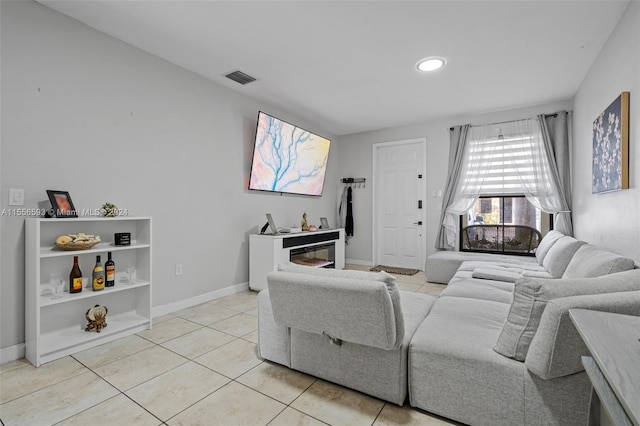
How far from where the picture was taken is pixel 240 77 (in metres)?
3.43

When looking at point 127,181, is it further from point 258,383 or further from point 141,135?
point 258,383

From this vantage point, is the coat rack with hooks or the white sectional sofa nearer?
the white sectional sofa

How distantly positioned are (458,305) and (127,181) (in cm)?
302

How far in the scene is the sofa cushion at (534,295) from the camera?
49.9 inches

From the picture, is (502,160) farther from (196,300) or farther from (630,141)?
(196,300)

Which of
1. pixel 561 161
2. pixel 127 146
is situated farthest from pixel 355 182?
pixel 127 146

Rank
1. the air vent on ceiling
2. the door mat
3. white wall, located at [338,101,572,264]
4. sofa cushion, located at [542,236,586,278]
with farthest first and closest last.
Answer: the door mat, white wall, located at [338,101,572,264], the air vent on ceiling, sofa cushion, located at [542,236,586,278]

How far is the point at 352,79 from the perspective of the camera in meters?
3.47

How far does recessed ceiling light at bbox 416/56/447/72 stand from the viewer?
2977 mm

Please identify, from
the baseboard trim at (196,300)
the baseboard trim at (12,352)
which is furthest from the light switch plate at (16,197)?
the baseboard trim at (196,300)

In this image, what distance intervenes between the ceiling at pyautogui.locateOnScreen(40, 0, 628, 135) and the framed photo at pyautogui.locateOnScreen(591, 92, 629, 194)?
73 cm

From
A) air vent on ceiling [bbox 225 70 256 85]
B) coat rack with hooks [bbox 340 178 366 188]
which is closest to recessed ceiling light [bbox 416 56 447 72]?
air vent on ceiling [bbox 225 70 256 85]

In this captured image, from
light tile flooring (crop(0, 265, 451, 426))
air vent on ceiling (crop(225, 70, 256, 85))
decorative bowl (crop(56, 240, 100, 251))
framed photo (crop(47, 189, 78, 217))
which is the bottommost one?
light tile flooring (crop(0, 265, 451, 426))

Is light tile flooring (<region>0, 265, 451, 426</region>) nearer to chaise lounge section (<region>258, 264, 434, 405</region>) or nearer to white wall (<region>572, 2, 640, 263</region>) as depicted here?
chaise lounge section (<region>258, 264, 434, 405</region>)
